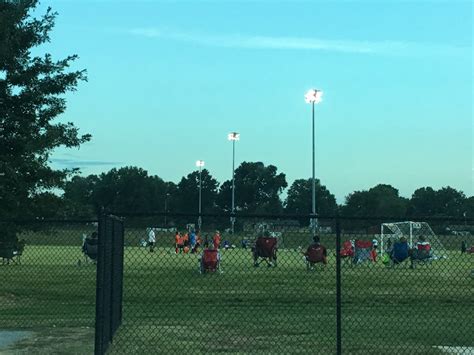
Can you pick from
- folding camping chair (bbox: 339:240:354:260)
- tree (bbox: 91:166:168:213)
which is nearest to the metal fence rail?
folding camping chair (bbox: 339:240:354:260)

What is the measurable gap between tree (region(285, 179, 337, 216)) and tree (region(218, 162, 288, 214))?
14.6 ft

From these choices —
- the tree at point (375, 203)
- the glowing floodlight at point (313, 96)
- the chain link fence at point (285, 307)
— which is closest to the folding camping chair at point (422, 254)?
the chain link fence at point (285, 307)

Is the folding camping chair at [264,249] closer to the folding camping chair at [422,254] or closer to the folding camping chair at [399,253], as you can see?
the folding camping chair at [399,253]

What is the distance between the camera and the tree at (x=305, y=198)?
163750mm

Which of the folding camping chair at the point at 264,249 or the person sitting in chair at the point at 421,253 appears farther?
the person sitting in chair at the point at 421,253

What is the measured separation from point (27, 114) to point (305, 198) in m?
157

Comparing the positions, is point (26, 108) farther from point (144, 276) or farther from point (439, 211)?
point (439, 211)

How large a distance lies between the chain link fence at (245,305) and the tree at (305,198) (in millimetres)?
138965

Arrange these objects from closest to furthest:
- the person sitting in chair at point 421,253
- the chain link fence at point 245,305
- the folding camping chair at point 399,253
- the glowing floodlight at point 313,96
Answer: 1. the chain link fence at point 245,305
2. the folding camping chair at point 399,253
3. the person sitting in chair at point 421,253
4. the glowing floodlight at point 313,96

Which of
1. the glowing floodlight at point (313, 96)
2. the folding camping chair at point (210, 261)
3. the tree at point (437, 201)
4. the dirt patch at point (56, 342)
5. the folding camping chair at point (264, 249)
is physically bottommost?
the dirt patch at point (56, 342)

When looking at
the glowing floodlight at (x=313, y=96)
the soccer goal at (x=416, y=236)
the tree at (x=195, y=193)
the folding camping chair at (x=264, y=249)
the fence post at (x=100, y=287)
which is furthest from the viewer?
the tree at (x=195, y=193)

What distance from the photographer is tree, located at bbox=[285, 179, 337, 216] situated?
164 meters

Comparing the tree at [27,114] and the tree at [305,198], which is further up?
the tree at [305,198]

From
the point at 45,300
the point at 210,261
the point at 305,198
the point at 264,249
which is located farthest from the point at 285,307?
the point at 305,198
